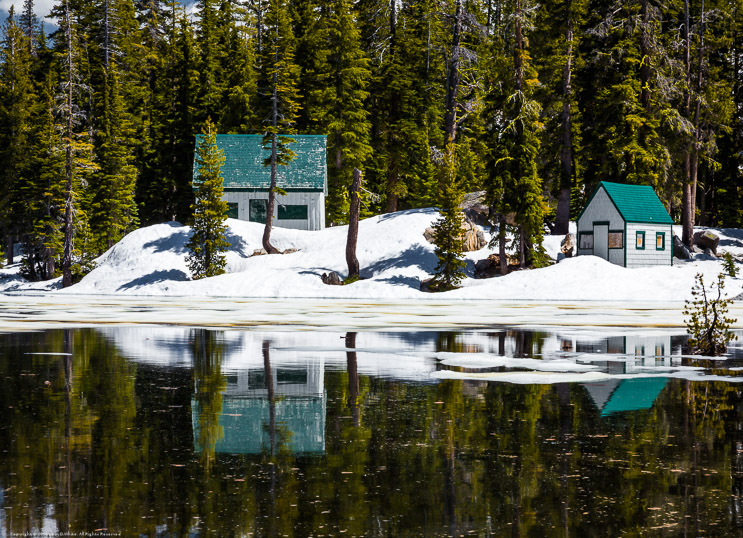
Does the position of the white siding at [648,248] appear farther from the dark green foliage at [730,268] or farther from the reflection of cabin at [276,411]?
the reflection of cabin at [276,411]

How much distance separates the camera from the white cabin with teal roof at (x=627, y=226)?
4831 centimetres

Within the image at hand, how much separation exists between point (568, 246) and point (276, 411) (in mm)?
43178

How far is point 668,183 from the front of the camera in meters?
53.5

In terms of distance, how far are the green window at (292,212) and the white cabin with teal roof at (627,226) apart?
19.5 metres

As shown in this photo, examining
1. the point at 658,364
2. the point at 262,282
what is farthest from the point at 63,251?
the point at 658,364

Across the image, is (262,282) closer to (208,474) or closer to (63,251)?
(63,251)

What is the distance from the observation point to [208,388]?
41.7ft

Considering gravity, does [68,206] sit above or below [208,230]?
above

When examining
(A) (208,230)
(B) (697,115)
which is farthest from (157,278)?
(B) (697,115)

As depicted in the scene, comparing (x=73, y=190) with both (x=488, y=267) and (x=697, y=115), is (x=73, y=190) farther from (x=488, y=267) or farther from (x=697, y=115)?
(x=697, y=115)

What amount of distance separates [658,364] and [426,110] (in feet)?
167

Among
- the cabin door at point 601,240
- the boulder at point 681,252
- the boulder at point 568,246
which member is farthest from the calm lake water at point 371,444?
the boulder at point 681,252

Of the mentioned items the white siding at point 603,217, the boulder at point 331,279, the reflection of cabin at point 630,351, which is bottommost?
the reflection of cabin at point 630,351

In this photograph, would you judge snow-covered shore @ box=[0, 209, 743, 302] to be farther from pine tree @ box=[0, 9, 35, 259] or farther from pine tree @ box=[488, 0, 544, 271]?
pine tree @ box=[0, 9, 35, 259]
